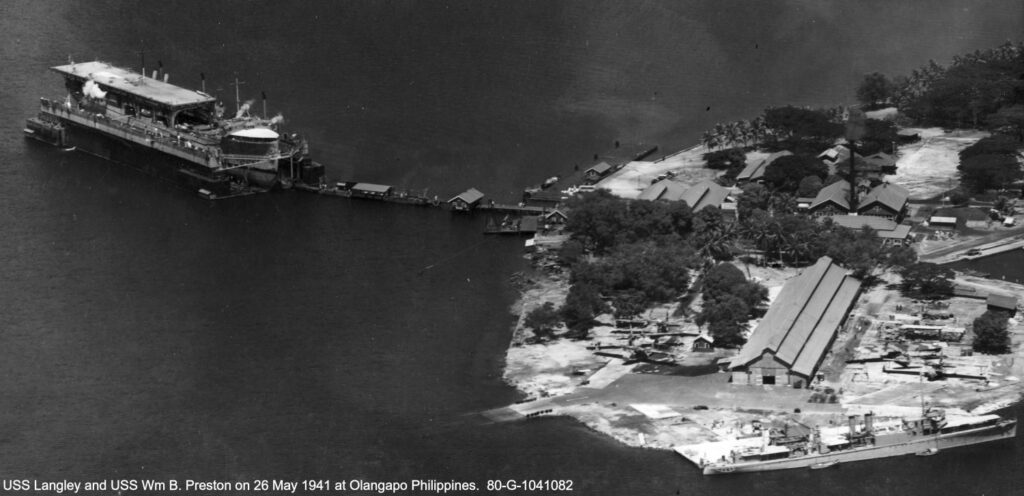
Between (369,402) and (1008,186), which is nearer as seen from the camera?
(369,402)

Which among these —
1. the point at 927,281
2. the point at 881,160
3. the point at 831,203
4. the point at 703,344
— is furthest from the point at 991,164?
the point at 703,344

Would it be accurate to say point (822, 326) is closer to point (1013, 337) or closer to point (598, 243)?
point (1013, 337)

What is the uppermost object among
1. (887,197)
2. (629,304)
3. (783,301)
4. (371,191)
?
(371,191)

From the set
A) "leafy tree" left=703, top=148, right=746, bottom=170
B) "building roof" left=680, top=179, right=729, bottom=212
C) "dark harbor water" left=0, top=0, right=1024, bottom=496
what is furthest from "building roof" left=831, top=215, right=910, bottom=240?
"dark harbor water" left=0, top=0, right=1024, bottom=496

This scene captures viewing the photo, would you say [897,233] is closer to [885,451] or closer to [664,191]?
[664,191]

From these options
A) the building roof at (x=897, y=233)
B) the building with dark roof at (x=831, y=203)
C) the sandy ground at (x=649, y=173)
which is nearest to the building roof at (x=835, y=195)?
the building with dark roof at (x=831, y=203)

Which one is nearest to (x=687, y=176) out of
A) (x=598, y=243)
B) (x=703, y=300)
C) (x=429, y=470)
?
(x=598, y=243)

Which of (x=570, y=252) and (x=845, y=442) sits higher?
(x=570, y=252)

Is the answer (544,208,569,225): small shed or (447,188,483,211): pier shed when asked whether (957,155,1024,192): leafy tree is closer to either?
(544,208,569,225): small shed
